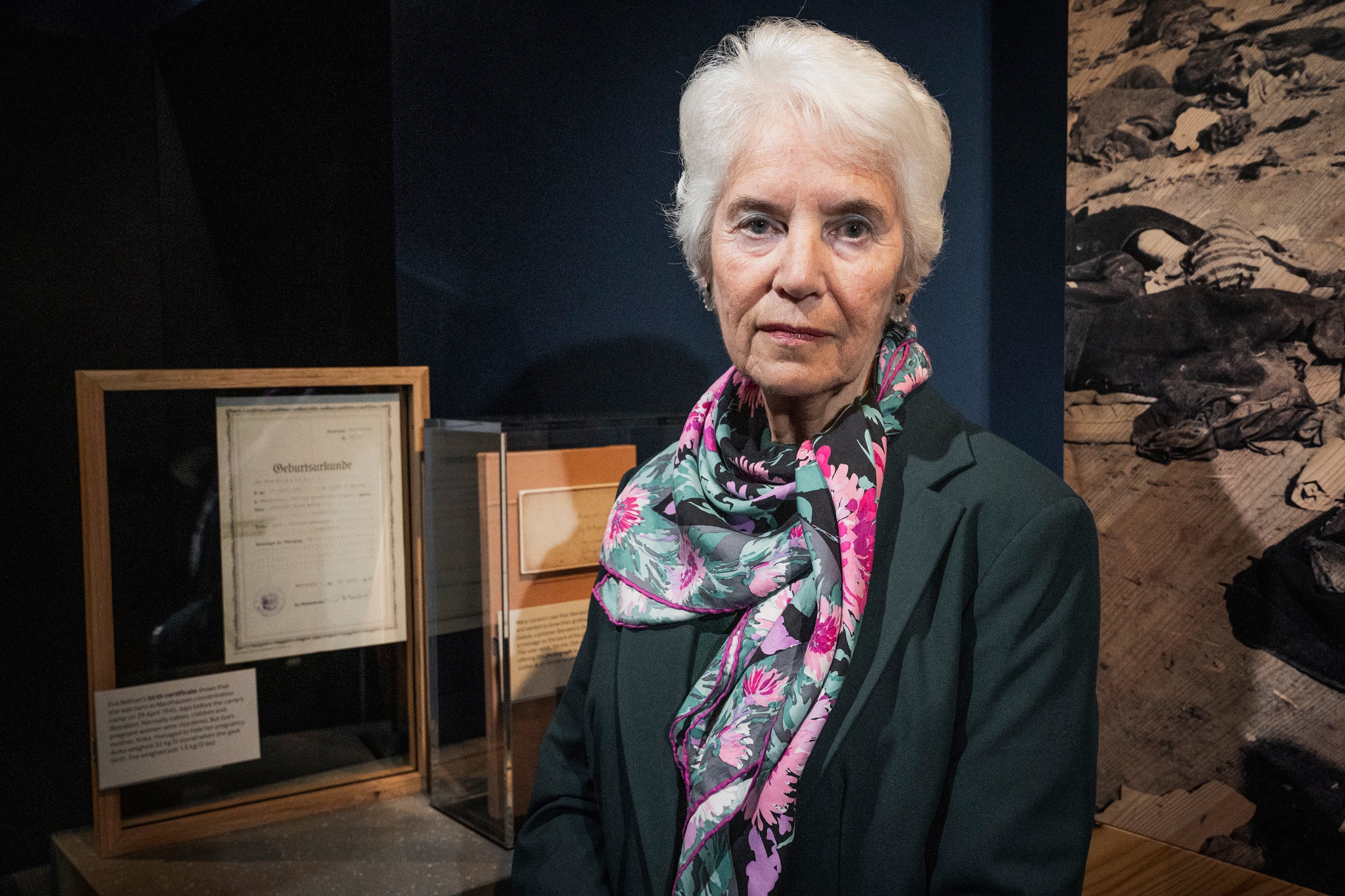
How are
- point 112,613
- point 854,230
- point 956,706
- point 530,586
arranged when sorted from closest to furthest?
point 956,706
point 854,230
point 112,613
point 530,586

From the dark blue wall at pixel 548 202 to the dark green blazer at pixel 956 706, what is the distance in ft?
3.11

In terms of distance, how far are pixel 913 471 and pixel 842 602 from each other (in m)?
0.17

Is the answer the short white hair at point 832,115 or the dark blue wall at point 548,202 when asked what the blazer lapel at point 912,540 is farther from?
the dark blue wall at point 548,202

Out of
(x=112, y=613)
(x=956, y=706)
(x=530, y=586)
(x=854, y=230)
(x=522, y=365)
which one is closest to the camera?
(x=956, y=706)

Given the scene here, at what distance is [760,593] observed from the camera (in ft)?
3.61

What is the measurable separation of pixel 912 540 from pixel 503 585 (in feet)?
2.27

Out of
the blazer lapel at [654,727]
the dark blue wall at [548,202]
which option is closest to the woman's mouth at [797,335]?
the blazer lapel at [654,727]

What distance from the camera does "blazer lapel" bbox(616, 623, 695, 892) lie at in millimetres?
1127

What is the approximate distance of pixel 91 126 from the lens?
146 centimetres

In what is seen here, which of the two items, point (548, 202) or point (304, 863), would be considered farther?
point (548, 202)

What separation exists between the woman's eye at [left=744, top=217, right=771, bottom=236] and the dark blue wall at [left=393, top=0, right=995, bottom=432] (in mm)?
837

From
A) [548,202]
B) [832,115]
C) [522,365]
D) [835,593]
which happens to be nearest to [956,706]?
[835,593]

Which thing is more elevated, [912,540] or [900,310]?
[900,310]

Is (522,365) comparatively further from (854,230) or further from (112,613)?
(854,230)
